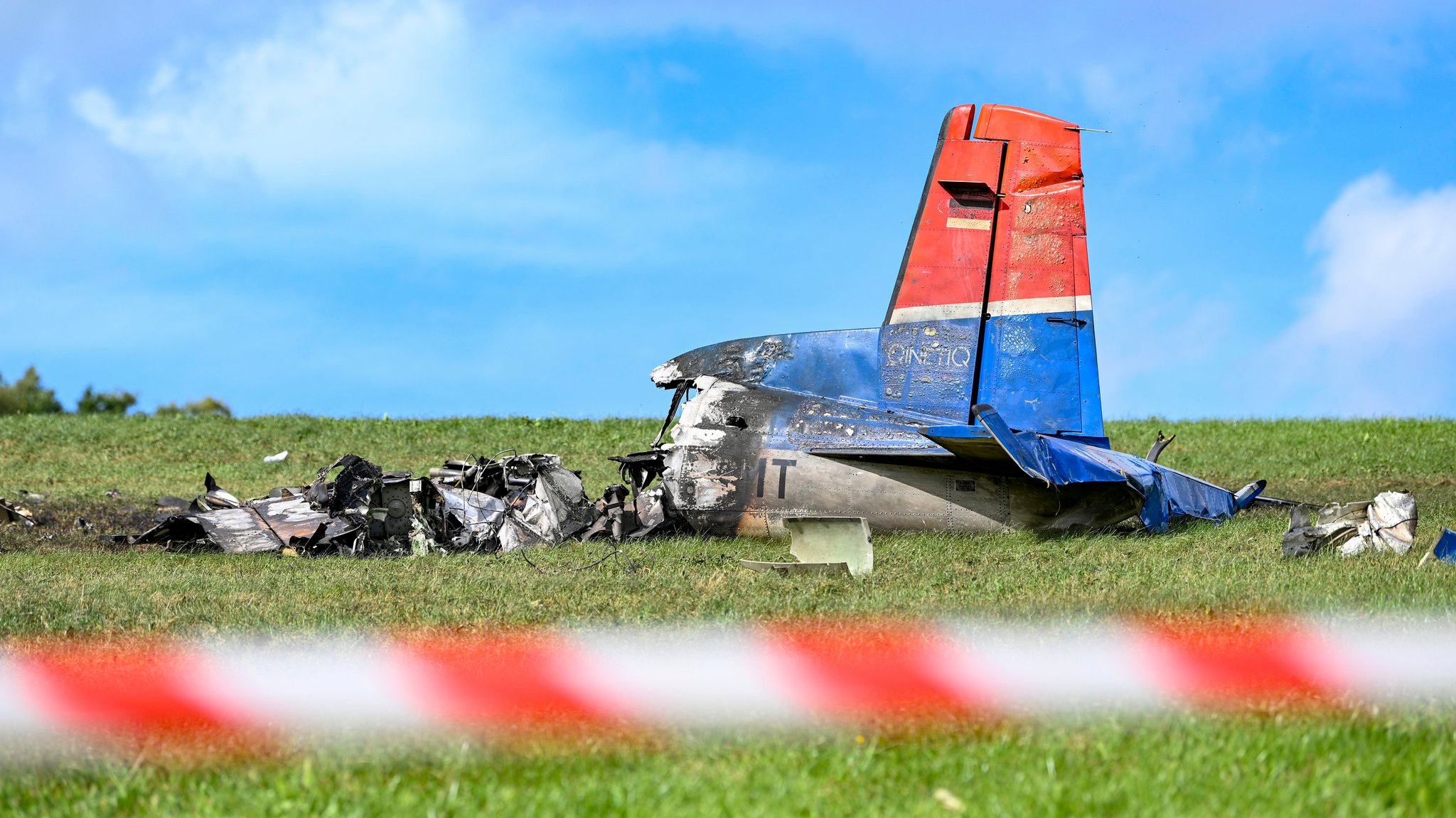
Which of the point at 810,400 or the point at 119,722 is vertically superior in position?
the point at 810,400

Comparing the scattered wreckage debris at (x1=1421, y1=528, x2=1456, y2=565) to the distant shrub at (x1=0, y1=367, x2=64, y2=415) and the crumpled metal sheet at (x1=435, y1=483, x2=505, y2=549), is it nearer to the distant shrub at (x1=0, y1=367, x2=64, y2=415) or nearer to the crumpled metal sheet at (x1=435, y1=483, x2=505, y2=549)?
the crumpled metal sheet at (x1=435, y1=483, x2=505, y2=549)

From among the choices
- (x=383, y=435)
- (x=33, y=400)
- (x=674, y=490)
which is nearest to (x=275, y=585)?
(x=674, y=490)

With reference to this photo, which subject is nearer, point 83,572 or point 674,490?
point 83,572

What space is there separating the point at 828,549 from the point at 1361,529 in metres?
4.45

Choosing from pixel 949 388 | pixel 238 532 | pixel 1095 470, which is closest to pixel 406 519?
pixel 238 532

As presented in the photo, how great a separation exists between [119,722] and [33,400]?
60.8 meters

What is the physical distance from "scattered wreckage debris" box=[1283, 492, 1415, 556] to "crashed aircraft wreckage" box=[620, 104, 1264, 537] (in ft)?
6.19

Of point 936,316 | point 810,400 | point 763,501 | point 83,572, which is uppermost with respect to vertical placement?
point 936,316

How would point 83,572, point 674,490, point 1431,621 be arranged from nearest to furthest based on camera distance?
point 1431,621 → point 83,572 → point 674,490

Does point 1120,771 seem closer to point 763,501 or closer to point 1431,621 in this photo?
point 1431,621

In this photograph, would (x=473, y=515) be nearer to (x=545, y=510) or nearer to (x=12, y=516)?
(x=545, y=510)

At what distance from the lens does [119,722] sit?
5.16 metres

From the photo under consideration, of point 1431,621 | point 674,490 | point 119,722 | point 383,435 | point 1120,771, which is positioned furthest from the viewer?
point 383,435

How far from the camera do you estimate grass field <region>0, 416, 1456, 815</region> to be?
412 cm
